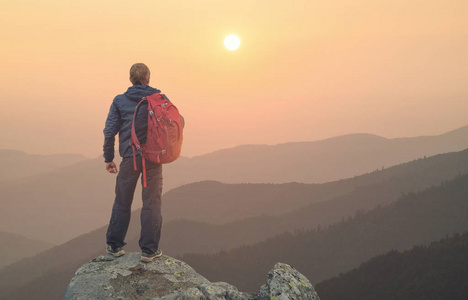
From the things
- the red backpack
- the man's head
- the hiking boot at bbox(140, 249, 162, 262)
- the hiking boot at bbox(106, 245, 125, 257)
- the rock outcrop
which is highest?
the man's head

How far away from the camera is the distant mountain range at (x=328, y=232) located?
86312mm

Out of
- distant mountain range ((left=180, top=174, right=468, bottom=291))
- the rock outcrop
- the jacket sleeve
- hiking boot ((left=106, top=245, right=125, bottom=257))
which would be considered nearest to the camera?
the rock outcrop

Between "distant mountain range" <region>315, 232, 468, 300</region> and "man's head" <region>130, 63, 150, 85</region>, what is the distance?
4175 centimetres

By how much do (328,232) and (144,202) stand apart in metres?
102

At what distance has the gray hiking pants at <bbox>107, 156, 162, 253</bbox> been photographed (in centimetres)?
700

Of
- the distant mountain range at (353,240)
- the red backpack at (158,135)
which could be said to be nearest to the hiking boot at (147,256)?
the red backpack at (158,135)

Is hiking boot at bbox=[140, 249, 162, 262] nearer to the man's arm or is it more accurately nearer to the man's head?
the man's arm

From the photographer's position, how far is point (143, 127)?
688 cm

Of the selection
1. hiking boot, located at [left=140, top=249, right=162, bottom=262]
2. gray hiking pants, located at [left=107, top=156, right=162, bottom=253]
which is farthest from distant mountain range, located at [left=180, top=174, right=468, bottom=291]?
gray hiking pants, located at [left=107, top=156, right=162, bottom=253]

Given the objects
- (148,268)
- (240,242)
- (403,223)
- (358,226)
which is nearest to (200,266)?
(240,242)

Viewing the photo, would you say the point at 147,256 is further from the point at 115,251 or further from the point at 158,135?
the point at 158,135

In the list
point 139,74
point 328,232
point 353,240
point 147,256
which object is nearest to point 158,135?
point 139,74

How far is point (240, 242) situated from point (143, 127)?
13388 centimetres

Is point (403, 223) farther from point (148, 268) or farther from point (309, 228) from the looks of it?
point (148, 268)
